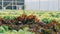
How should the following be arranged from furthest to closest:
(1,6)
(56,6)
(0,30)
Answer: (1,6), (56,6), (0,30)

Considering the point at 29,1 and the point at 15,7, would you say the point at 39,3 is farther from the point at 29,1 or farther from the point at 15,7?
the point at 15,7

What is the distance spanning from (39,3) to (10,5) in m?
3.79

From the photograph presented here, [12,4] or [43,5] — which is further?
[12,4]

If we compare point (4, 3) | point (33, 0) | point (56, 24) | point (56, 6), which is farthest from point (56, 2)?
point (56, 24)

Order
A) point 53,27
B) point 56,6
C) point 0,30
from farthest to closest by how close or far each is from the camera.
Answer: point 56,6 → point 53,27 → point 0,30

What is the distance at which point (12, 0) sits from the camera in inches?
1168

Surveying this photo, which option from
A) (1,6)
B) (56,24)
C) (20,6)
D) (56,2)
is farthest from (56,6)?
(56,24)

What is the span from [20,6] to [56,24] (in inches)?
911

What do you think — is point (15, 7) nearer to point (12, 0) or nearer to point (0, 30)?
point (12, 0)

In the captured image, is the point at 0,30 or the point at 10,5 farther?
the point at 10,5

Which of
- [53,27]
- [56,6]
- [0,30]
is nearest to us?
[0,30]

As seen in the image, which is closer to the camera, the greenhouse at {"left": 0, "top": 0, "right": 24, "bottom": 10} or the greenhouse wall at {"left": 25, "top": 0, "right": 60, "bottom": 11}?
the greenhouse wall at {"left": 25, "top": 0, "right": 60, "bottom": 11}

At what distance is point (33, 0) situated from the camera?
89.5ft

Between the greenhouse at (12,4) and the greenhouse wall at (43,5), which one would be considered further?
the greenhouse at (12,4)
